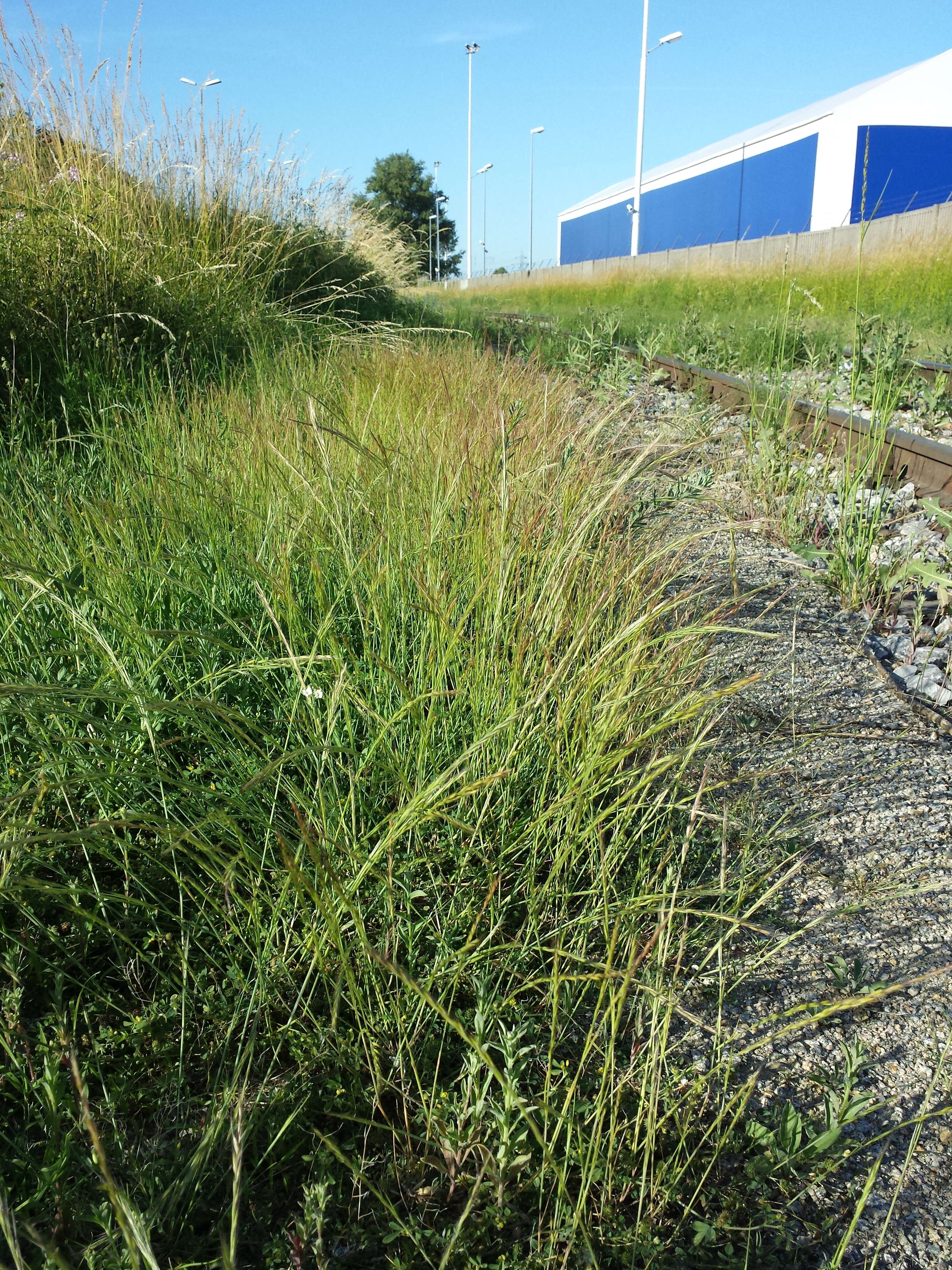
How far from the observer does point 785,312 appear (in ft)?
15.2

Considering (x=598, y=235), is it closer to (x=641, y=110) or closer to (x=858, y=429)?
(x=641, y=110)

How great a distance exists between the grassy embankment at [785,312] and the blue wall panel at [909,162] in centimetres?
1669

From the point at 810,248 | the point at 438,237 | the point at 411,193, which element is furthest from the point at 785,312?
the point at 411,193

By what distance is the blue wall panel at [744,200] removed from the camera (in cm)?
2728

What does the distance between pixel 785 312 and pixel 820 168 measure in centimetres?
2693

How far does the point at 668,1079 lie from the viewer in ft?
3.62

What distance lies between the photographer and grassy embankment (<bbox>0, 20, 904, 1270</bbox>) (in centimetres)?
95

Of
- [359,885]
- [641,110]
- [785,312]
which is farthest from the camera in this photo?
[641,110]

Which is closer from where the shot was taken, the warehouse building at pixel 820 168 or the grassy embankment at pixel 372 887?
the grassy embankment at pixel 372 887

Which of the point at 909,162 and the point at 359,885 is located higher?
the point at 909,162

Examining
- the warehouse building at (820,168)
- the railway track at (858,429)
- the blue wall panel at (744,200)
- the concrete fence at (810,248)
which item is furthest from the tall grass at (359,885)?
the blue wall panel at (744,200)

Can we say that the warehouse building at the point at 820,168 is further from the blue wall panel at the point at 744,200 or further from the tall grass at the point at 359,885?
the tall grass at the point at 359,885

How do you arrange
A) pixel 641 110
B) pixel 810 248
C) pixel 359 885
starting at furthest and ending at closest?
1. pixel 641 110
2. pixel 810 248
3. pixel 359 885

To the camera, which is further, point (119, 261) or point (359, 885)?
point (119, 261)
